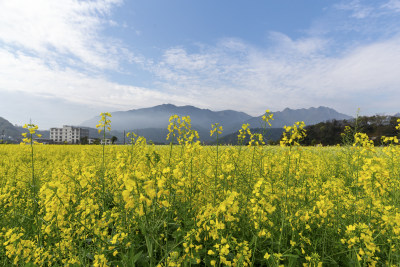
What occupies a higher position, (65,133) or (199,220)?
(65,133)

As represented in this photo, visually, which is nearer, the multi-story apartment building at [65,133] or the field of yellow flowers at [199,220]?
the field of yellow flowers at [199,220]

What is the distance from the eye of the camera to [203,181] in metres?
3.64

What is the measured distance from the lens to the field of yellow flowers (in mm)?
2006

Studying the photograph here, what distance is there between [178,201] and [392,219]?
8.80 ft

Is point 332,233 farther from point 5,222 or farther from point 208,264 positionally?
point 5,222

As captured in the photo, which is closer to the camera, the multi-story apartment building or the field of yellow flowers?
the field of yellow flowers

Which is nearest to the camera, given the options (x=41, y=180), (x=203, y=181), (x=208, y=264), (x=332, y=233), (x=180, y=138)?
(x=208, y=264)

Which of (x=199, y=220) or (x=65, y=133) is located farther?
(x=65, y=133)

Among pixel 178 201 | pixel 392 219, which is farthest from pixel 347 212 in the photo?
pixel 178 201

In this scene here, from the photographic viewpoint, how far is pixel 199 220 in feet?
8.49

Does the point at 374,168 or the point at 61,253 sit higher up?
the point at 374,168

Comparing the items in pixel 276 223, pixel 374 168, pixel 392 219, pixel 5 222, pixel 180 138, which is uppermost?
pixel 180 138

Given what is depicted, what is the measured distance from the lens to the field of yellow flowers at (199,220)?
2006 millimetres

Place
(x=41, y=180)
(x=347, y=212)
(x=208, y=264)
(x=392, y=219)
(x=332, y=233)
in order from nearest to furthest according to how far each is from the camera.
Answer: (x=392, y=219) → (x=208, y=264) → (x=332, y=233) → (x=347, y=212) → (x=41, y=180)
